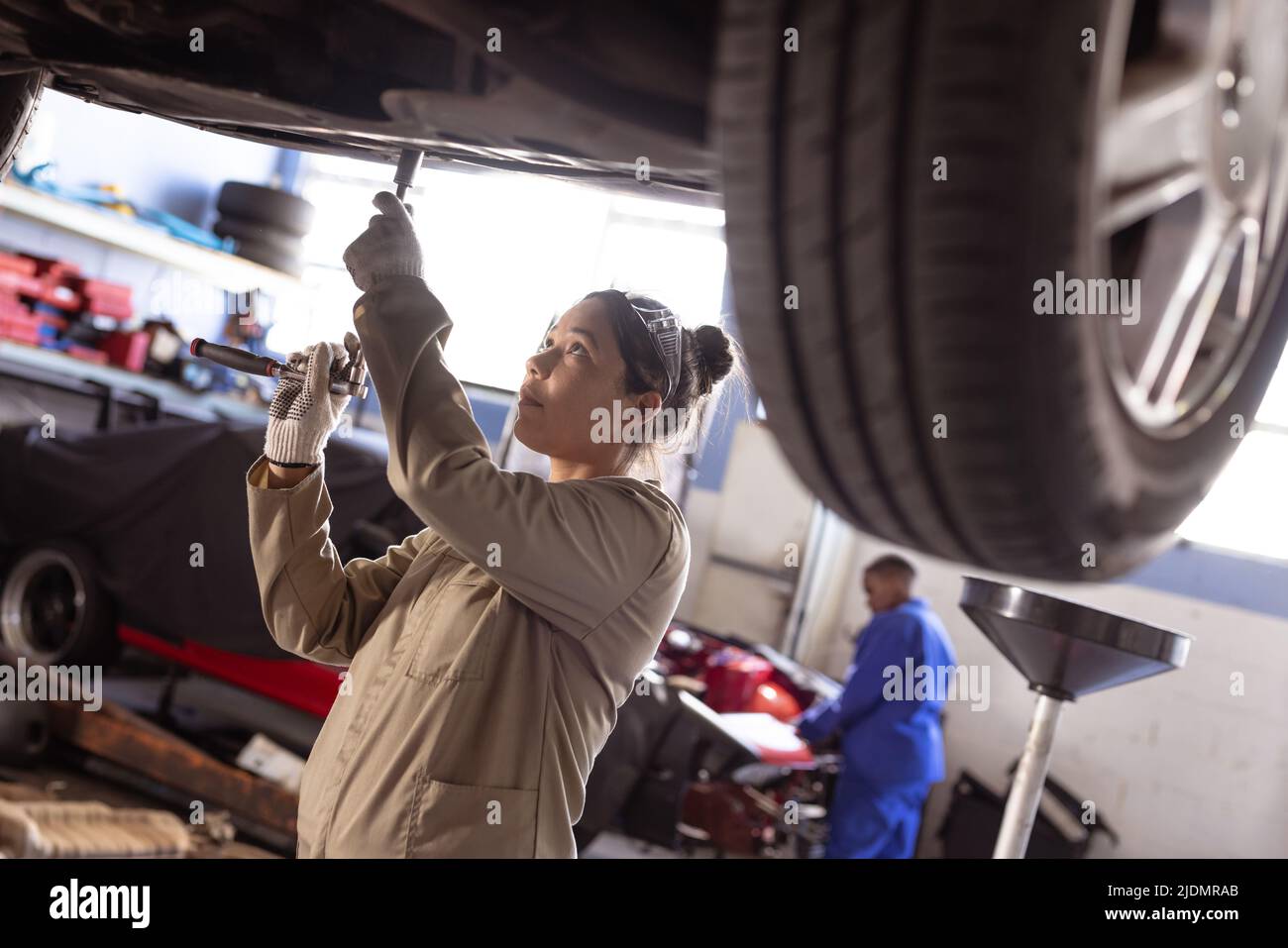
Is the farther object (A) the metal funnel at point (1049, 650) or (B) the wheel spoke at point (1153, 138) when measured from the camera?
(A) the metal funnel at point (1049, 650)

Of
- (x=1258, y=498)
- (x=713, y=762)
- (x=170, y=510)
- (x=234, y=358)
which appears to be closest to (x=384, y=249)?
(x=234, y=358)

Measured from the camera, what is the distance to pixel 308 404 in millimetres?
1429

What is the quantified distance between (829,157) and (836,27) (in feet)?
0.23

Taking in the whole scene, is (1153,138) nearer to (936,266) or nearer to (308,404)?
(936,266)

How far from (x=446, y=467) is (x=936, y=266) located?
0.75 metres

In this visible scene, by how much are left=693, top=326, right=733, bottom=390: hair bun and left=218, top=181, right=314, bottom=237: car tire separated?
5267 mm

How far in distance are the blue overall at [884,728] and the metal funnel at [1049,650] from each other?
187cm

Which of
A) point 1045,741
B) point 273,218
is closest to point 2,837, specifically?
point 1045,741

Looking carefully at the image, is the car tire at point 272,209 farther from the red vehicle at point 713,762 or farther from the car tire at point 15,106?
the car tire at point 15,106

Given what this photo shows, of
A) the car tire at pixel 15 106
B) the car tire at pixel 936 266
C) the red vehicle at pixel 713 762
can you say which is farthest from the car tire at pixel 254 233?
the car tire at pixel 936 266

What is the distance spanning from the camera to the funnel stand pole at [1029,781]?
7.63 feet

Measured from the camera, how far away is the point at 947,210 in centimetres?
59

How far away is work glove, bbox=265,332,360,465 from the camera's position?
1422 mm

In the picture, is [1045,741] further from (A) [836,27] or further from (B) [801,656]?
(B) [801,656]
